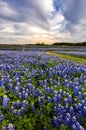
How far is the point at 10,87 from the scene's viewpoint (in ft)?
22.4

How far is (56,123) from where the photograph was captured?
4973 mm

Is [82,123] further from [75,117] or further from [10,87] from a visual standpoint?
[10,87]

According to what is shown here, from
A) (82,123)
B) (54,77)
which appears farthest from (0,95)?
(54,77)

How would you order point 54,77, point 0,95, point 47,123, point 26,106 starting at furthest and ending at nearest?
point 54,77, point 0,95, point 26,106, point 47,123

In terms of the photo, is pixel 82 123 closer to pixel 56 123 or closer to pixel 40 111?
pixel 56 123

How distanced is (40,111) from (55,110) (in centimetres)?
30

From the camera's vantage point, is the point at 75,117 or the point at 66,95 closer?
the point at 75,117

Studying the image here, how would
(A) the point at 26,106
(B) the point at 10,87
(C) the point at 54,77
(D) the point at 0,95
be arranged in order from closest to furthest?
(A) the point at 26,106 < (D) the point at 0,95 < (B) the point at 10,87 < (C) the point at 54,77

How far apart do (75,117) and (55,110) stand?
0.51m

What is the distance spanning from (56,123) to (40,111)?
0.64m

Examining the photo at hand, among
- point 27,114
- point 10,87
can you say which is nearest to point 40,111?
point 27,114

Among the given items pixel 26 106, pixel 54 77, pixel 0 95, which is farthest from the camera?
pixel 54 77

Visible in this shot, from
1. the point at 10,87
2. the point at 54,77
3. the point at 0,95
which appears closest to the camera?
the point at 0,95

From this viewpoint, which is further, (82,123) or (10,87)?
(10,87)
